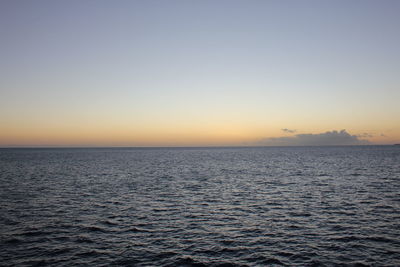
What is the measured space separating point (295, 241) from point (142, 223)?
47.1ft

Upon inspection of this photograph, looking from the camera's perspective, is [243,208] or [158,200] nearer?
[243,208]

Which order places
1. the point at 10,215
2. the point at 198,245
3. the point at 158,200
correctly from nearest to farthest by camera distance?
the point at 198,245, the point at 10,215, the point at 158,200

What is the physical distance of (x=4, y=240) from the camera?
2300 centimetres

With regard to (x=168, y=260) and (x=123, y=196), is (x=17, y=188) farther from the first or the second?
(x=168, y=260)

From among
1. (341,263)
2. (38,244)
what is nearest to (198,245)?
(341,263)

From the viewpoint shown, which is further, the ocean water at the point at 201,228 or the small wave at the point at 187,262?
the ocean water at the point at 201,228

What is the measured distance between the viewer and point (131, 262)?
19188mm

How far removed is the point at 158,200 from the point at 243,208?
1188 centimetres

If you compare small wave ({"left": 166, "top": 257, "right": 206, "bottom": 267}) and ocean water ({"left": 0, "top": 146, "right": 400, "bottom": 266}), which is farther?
ocean water ({"left": 0, "top": 146, "right": 400, "bottom": 266})

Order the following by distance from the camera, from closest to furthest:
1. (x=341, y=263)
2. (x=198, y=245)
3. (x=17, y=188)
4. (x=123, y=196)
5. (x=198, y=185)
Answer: (x=341, y=263) → (x=198, y=245) → (x=123, y=196) → (x=17, y=188) → (x=198, y=185)

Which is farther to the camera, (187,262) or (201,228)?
(201,228)

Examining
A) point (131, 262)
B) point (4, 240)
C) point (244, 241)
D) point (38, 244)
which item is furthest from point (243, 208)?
point (4, 240)

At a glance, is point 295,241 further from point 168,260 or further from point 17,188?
point 17,188

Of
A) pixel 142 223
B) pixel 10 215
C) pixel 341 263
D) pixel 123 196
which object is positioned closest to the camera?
pixel 341 263
